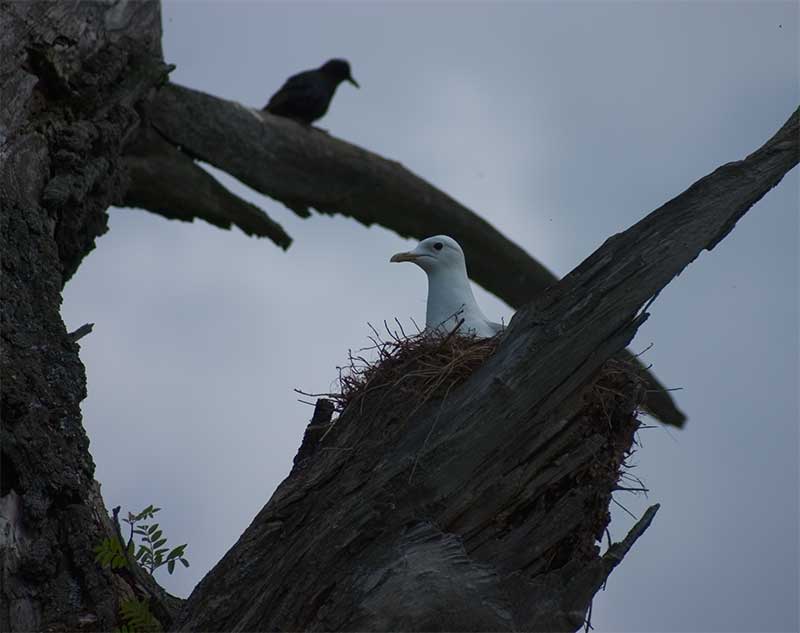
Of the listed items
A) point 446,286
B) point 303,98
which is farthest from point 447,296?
point 303,98

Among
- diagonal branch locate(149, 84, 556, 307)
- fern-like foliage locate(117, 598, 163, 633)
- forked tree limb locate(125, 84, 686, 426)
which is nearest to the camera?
fern-like foliage locate(117, 598, 163, 633)

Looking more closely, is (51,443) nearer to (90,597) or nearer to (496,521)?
(90,597)

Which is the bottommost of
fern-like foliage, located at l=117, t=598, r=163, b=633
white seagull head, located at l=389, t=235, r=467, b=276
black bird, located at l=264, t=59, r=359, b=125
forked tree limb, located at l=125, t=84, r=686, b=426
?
fern-like foliage, located at l=117, t=598, r=163, b=633

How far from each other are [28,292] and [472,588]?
2.56 metres

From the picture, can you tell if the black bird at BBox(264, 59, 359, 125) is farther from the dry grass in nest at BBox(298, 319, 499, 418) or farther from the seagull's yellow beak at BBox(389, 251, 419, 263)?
the dry grass in nest at BBox(298, 319, 499, 418)

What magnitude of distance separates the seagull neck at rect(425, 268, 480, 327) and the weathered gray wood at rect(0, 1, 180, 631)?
2.03 m

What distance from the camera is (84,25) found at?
6773 millimetres

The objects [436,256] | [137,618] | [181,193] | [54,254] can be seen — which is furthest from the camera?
[181,193]

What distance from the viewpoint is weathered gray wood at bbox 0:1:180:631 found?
4254 millimetres

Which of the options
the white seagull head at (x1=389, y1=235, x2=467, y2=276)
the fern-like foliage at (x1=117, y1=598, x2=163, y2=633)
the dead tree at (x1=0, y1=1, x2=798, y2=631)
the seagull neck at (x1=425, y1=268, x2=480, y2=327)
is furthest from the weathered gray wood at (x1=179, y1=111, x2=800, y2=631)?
the white seagull head at (x1=389, y1=235, x2=467, y2=276)

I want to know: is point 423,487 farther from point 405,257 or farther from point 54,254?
point 405,257

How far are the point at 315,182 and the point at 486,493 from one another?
5.35 metres

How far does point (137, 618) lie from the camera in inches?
164

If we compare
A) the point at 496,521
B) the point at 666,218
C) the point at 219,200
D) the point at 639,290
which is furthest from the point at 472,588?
the point at 219,200
